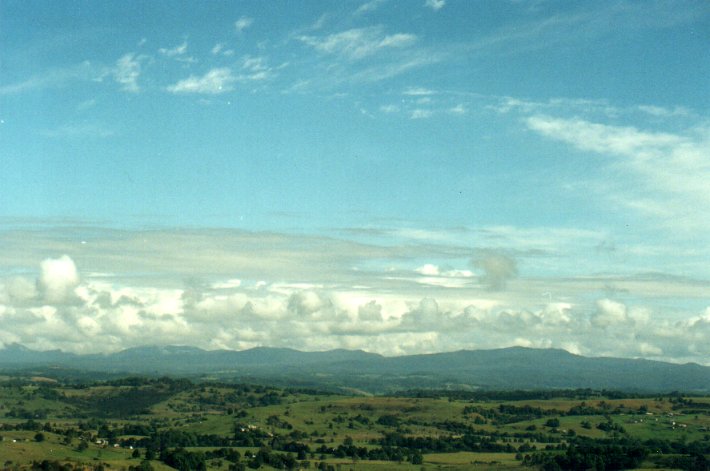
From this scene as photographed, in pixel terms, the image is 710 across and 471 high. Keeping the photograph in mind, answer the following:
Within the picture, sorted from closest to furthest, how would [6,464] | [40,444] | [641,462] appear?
[6,464], [641,462], [40,444]

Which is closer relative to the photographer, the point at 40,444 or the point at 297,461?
the point at 40,444

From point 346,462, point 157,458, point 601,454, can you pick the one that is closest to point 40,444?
point 157,458

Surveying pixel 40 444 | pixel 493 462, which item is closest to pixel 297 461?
pixel 493 462

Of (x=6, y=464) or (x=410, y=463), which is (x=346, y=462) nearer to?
(x=410, y=463)

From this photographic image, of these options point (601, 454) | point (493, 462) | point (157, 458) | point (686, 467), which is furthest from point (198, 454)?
point (686, 467)

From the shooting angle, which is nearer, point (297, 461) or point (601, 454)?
point (601, 454)

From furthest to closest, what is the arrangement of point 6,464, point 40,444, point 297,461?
1. point 297,461
2. point 40,444
3. point 6,464

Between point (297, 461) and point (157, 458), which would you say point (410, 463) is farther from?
point (157, 458)

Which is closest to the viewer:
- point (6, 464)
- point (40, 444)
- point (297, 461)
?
point (6, 464)

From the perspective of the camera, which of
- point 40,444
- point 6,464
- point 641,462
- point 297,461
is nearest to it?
point 6,464
